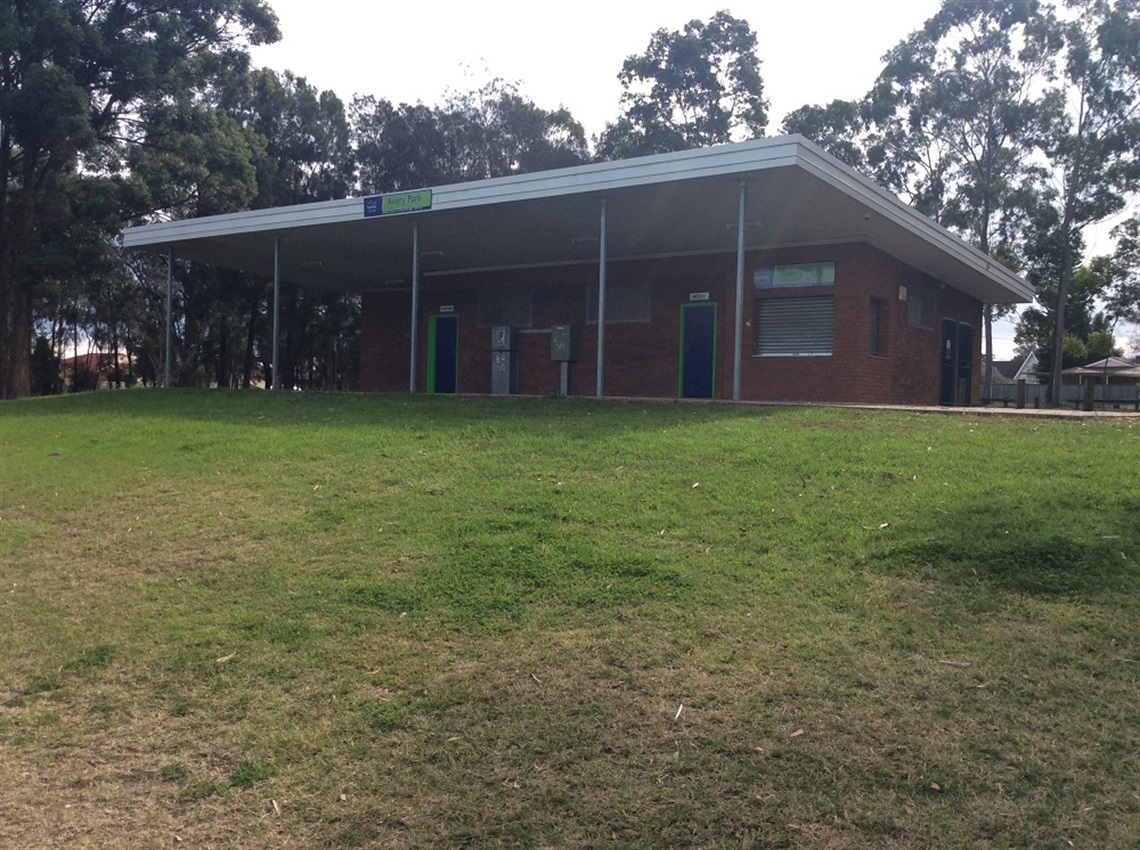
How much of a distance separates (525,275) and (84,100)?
10798 millimetres

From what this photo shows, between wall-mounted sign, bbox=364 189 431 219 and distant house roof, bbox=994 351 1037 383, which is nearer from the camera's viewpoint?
wall-mounted sign, bbox=364 189 431 219

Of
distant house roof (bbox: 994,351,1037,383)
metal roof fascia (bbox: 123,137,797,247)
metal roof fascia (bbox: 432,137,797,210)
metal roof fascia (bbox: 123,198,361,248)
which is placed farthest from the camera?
distant house roof (bbox: 994,351,1037,383)

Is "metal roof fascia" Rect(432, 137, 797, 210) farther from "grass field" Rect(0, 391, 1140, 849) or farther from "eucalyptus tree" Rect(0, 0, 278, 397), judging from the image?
"eucalyptus tree" Rect(0, 0, 278, 397)

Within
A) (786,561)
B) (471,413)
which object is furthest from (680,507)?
(471,413)

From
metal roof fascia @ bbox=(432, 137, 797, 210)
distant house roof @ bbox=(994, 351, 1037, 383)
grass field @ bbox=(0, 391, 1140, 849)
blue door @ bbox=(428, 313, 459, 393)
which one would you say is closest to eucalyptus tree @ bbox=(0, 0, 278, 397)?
blue door @ bbox=(428, 313, 459, 393)

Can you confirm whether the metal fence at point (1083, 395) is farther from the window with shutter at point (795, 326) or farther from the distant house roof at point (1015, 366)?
the distant house roof at point (1015, 366)

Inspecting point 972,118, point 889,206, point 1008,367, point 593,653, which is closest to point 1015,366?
point 1008,367

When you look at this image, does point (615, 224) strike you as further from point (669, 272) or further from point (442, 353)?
point (442, 353)

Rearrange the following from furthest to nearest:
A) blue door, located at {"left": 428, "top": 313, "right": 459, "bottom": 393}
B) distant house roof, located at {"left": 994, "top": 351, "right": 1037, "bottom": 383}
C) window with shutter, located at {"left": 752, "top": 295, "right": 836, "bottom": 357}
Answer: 1. distant house roof, located at {"left": 994, "top": 351, "right": 1037, "bottom": 383}
2. blue door, located at {"left": 428, "top": 313, "right": 459, "bottom": 393}
3. window with shutter, located at {"left": 752, "top": 295, "right": 836, "bottom": 357}

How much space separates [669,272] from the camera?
61.9ft

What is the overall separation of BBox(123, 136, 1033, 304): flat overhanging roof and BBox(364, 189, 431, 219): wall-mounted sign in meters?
0.16

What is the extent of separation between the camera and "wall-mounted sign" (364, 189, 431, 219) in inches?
584

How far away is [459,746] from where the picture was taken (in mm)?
4191

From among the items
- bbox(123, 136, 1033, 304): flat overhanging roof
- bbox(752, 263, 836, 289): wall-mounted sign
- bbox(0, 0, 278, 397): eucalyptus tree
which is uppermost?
bbox(0, 0, 278, 397): eucalyptus tree
